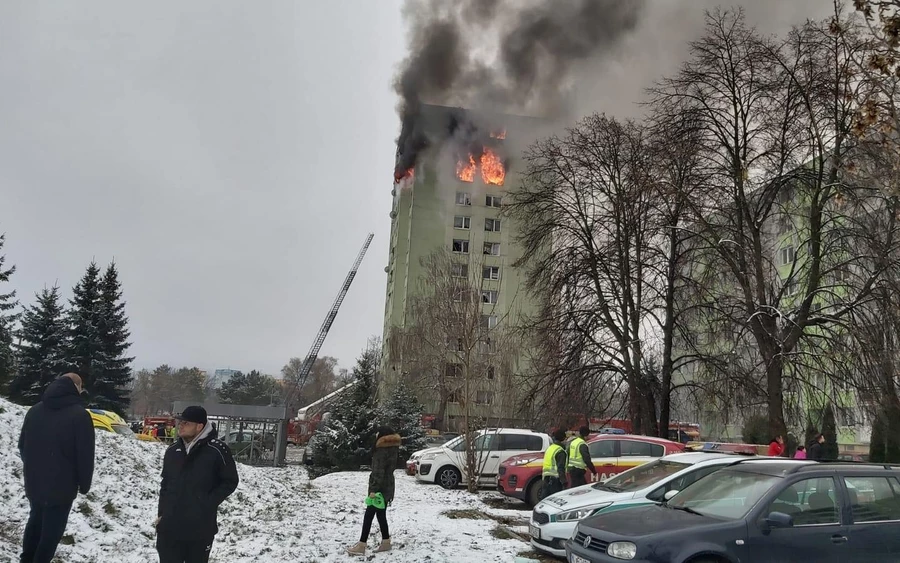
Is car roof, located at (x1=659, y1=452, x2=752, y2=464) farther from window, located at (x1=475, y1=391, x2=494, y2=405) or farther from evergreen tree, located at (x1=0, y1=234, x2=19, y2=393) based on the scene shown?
evergreen tree, located at (x1=0, y1=234, x2=19, y2=393)

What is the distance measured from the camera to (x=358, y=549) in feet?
25.4

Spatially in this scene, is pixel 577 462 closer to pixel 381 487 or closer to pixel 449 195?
pixel 381 487

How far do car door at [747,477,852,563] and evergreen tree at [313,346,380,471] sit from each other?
20209 millimetres

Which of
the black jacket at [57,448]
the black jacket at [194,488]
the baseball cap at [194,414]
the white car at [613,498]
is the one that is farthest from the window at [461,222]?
the black jacket at [194,488]

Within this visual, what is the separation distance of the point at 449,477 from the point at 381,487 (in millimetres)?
10325

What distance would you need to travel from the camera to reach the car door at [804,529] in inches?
226

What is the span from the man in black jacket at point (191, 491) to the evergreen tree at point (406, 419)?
2281 cm

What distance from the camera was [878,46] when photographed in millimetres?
6270

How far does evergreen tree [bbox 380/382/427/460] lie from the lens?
2788 cm

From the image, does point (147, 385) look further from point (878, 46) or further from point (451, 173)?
point (878, 46)

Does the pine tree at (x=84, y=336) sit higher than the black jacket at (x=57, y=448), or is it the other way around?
the pine tree at (x=84, y=336)

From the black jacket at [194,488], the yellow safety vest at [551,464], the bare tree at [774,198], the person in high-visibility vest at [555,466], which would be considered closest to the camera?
the black jacket at [194,488]

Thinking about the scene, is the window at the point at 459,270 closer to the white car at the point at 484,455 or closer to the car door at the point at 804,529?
the white car at the point at 484,455

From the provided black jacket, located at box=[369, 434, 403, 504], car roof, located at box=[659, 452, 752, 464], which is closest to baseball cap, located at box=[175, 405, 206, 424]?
black jacket, located at box=[369, 434, 403, 504]
